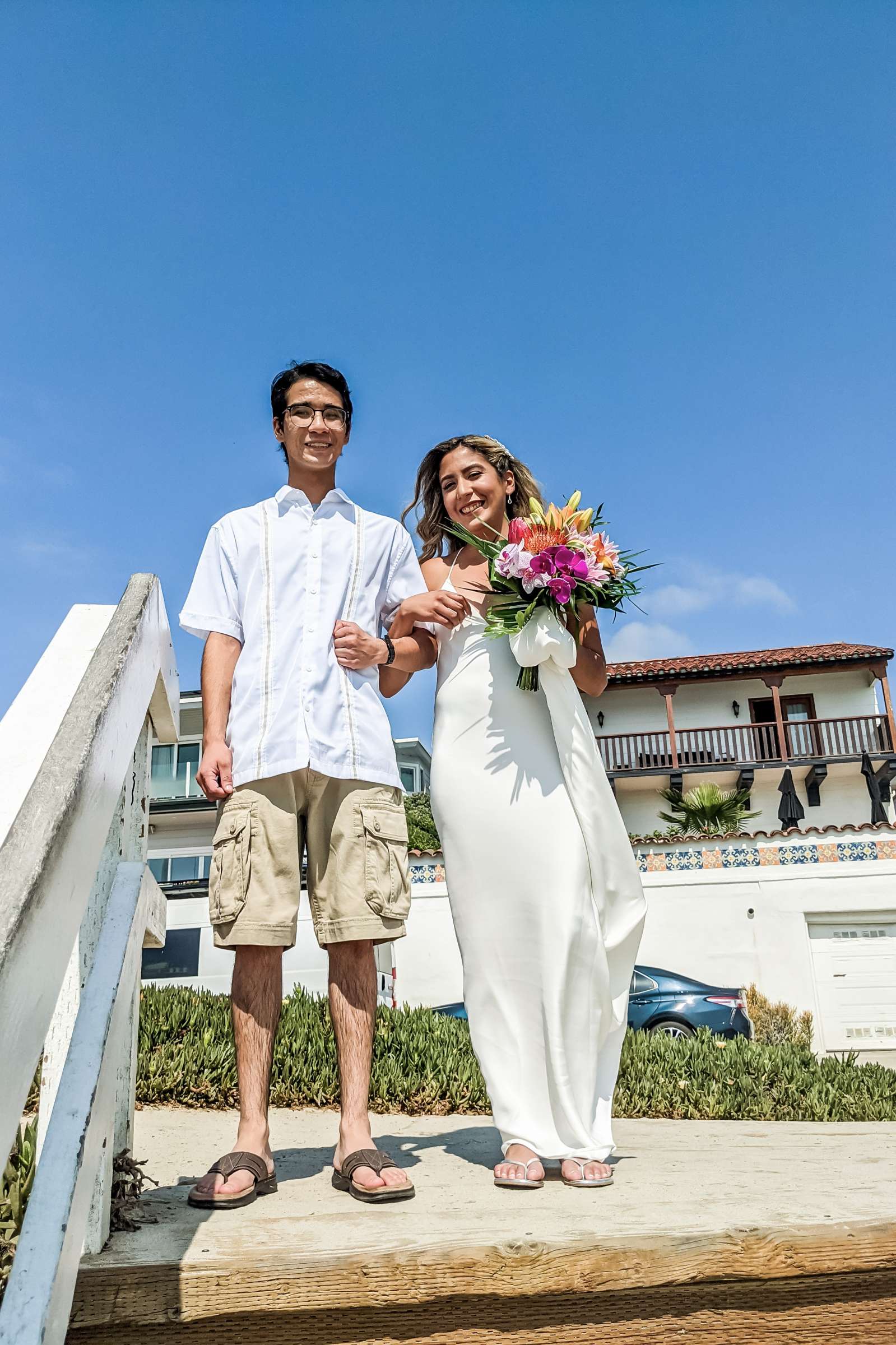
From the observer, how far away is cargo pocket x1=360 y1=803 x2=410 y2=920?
8.24ft

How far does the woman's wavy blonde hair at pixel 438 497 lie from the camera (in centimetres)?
349

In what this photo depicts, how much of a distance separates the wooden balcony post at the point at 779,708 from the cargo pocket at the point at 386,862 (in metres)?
23.8

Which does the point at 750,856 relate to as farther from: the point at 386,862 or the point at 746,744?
the point at 386,862

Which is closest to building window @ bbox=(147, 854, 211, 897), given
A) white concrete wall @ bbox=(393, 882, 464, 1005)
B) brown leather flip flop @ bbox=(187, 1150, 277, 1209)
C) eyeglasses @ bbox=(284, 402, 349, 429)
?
white concrete wall @ bbox=(393, 882, 464, 1005)

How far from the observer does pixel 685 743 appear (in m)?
26.4

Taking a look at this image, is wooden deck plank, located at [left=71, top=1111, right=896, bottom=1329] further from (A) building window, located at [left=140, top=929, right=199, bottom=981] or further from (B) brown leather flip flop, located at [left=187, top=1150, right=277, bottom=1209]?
(A) building window, located at [left=140, top=929, right=199, bottom=981]

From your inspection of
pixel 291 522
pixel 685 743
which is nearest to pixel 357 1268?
pixel 291 522

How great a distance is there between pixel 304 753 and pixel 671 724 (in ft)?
78.4

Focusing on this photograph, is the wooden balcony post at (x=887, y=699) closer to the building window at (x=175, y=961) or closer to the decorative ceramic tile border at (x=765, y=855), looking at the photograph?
the decorative ceramic tile border at (x=765, y=855)

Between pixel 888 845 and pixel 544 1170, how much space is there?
1616 cm

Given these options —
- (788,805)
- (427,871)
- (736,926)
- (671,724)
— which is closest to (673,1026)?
(736,926)

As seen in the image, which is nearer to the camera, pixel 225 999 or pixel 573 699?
pixel 573 699

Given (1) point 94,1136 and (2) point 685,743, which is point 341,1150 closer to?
(1) point 94,1136

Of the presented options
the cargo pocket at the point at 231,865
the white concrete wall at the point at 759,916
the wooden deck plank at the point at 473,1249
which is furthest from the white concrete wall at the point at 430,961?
the wooden deck plank at the point at 473,1249
